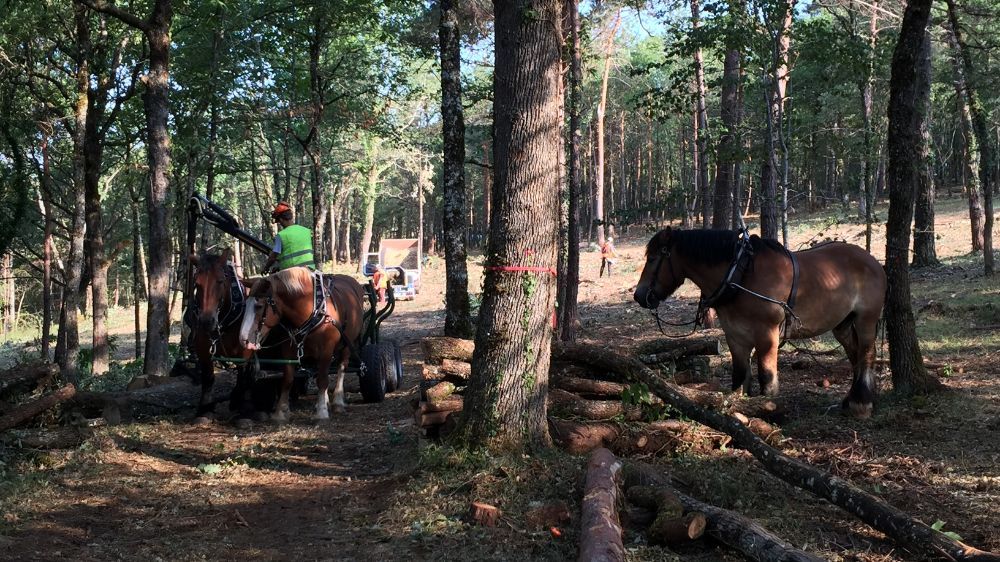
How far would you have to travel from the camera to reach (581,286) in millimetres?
27266

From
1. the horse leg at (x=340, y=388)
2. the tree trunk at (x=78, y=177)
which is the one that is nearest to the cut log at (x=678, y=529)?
the horse leg at (x=340, y=388)

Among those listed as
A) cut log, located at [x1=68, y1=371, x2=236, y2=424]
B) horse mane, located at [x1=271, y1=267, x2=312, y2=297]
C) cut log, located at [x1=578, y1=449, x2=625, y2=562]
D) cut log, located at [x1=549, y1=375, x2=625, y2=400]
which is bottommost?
cut log, located at [x1=68, y1=371, x2=236, y2=424]

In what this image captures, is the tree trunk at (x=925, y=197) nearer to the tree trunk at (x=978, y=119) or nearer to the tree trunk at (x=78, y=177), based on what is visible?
the tree trunk at (x=978, y=119)

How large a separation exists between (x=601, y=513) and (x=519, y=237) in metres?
2.34

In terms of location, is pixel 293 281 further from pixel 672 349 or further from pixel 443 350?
pixel 672 349

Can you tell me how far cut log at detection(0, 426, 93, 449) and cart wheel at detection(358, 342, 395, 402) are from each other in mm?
3585

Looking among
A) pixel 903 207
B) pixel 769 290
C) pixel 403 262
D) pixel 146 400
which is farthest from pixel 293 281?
pixel 403 262

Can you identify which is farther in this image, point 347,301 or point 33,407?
point 347,301

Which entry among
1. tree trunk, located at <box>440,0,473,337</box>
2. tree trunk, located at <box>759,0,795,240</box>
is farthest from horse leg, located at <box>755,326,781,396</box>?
tree trunk, located at <box>440,0,473,337</box>

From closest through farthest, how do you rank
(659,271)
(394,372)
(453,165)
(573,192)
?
(659,271)
(453,165)
(394,372)
(573,192)

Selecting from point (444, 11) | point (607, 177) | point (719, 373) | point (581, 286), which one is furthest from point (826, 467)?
point (607, 177)

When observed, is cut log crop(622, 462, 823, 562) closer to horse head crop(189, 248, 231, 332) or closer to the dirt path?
the dirt path

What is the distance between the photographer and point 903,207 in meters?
7.91

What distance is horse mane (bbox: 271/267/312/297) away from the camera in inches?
353
